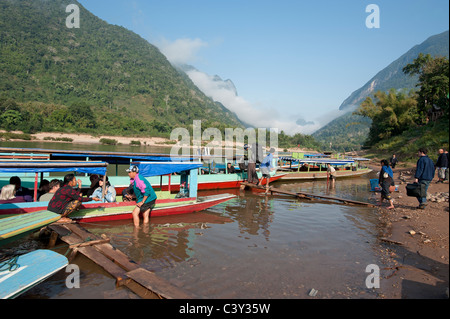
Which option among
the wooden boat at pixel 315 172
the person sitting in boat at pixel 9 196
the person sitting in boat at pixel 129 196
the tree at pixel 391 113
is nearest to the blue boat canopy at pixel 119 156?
the person sitting in boat at pixel 129 196

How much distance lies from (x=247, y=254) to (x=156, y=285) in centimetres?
290

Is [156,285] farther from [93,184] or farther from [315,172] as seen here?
[315,172]

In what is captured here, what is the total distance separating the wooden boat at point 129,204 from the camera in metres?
7.50

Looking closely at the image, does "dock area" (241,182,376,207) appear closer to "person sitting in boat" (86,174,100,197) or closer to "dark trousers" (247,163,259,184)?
"dark trousers" (247,163,259,184)

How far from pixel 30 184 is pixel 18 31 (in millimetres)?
131156

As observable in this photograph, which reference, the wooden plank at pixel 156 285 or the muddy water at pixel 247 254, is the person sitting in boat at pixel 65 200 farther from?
the wooden plank at pixel 156 285

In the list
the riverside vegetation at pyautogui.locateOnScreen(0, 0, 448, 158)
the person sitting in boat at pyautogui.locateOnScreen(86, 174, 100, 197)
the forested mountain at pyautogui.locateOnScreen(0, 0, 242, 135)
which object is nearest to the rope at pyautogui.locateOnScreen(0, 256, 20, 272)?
the person sitting in boat at pyautogui.locateOnScreen(86, 174, 100, 197)

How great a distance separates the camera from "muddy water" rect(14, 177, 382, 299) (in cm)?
526

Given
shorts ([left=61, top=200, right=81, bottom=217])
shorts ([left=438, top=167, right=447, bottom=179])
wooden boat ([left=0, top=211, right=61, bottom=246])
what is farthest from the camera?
shorts ([left=438, top=167, right=447, bottom=179])

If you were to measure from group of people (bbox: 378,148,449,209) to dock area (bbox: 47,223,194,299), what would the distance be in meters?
8.78

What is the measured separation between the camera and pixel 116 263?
18.8 ft
